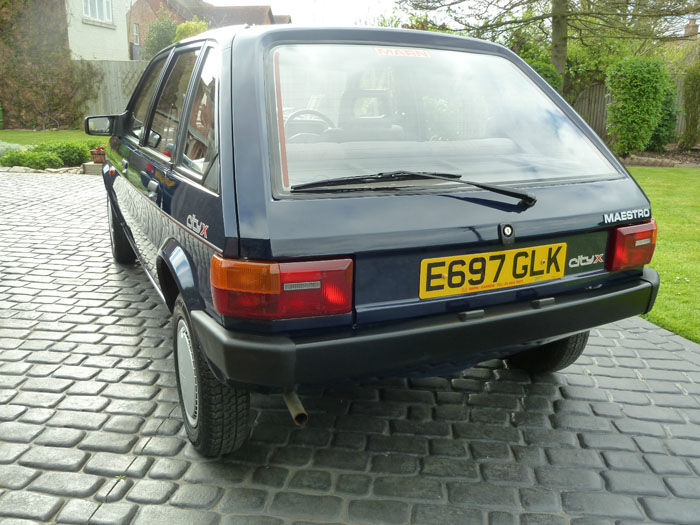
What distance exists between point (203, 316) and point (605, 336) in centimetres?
318

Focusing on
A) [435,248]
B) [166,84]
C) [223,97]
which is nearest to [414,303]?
[435,248]

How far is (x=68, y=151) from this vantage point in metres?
13.0

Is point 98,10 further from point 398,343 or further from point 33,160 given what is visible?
point 398,343

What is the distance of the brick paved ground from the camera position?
2.53 metres

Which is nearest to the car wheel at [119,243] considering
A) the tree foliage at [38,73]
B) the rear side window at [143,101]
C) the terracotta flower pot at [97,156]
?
the rear side window at [143,101]

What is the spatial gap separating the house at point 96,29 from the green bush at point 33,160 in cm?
1089

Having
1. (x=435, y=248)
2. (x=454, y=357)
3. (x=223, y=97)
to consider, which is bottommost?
(x=454, y=357)

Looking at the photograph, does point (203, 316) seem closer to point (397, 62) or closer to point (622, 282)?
point (397, 62)

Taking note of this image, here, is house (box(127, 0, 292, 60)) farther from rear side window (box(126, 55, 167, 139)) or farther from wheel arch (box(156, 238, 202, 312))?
wheel arch (box(156, 238, 202, 312))

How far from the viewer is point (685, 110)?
15812 millimetres

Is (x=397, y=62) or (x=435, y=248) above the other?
(x=397, y=62)

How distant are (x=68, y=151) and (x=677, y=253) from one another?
451 inches

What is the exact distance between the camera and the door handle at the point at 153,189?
3.24 metres

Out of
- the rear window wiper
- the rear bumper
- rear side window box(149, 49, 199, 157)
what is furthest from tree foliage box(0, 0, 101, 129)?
the rear window wiper
